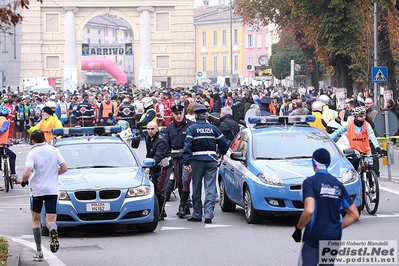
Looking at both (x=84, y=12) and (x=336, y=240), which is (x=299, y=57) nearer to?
(x=84, y=12)

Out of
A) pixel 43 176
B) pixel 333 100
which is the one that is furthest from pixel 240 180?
pixel 333 100

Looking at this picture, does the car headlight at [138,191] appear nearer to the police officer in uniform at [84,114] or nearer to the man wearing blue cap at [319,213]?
the man wearing blue cap at [319,213]

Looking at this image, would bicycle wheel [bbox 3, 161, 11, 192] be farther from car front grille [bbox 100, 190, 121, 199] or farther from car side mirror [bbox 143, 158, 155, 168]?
car front grille [bbox 100, 190, 121, 199]

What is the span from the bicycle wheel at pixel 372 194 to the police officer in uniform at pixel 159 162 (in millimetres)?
3340

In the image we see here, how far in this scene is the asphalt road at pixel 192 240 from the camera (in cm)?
1172

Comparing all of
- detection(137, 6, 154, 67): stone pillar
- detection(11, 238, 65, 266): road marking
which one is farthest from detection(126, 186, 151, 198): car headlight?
detection(137, 6, 154, 67): stone pillar

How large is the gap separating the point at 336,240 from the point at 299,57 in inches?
3042

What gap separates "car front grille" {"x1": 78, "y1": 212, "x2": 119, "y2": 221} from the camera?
13578 mm

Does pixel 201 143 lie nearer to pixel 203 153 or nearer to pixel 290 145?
pixel 203 153

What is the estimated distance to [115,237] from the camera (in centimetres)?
1388

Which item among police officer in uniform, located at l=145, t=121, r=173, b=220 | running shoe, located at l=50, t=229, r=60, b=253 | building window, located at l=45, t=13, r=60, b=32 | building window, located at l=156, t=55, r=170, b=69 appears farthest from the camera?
building window, located at l=156, t=55, r=170, b=69

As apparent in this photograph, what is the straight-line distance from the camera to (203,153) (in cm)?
1505

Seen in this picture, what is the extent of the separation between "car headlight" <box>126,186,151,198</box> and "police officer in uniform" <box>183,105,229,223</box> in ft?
4.20

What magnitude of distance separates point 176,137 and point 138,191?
2.30 metres
